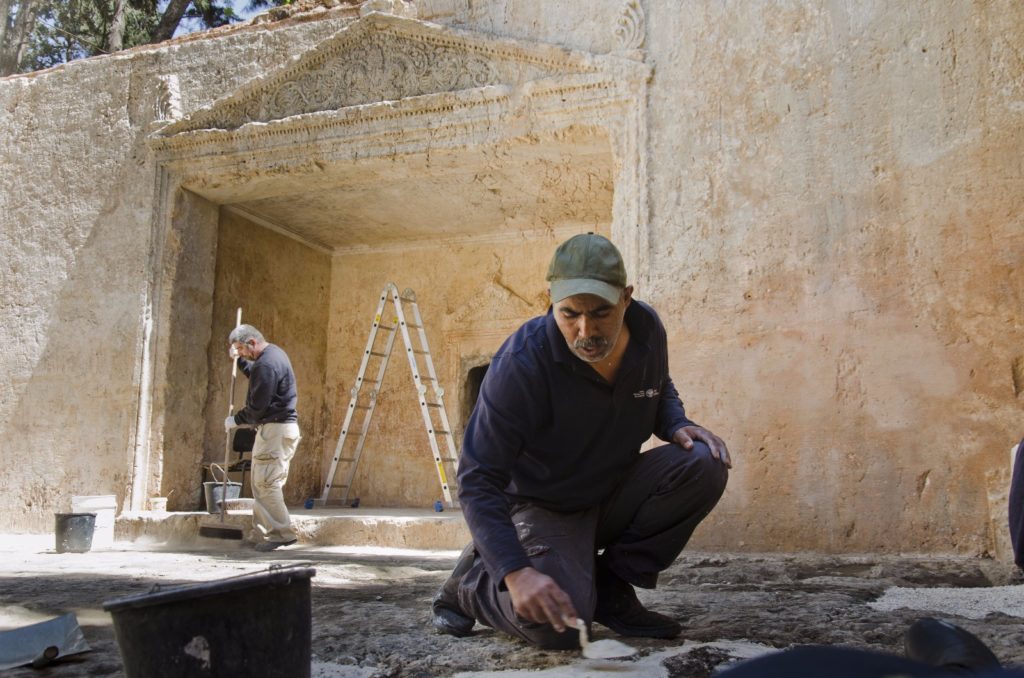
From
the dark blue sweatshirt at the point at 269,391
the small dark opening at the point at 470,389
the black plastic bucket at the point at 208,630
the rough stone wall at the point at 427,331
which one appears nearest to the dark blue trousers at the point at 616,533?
the black plastic bucket at the point at 208,630

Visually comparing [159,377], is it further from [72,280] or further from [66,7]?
[66,7]

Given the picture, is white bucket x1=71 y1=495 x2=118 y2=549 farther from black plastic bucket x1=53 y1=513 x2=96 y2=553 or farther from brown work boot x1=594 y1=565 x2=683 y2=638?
brown work boot x1=594 y1=565 x2=683 y2=638

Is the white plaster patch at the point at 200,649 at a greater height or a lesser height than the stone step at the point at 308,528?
greater

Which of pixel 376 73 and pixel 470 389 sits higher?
pixel 376 73

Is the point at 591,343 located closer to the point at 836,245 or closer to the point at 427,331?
the point at 836,245

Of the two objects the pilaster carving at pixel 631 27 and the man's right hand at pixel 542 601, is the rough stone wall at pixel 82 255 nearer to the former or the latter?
the pilaster carving at pixel 631 27

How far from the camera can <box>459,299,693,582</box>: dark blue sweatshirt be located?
7.63 ft

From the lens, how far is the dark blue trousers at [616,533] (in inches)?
96.4

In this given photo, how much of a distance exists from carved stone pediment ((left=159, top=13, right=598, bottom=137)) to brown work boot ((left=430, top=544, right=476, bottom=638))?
4.24m

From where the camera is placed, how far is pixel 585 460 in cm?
260

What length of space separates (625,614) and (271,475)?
4300mm

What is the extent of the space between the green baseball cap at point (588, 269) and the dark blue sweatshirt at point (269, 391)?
439 cm

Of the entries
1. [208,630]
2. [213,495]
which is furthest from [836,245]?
[213,495]

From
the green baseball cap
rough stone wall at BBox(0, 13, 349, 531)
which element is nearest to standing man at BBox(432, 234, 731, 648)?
the green baseball cap
